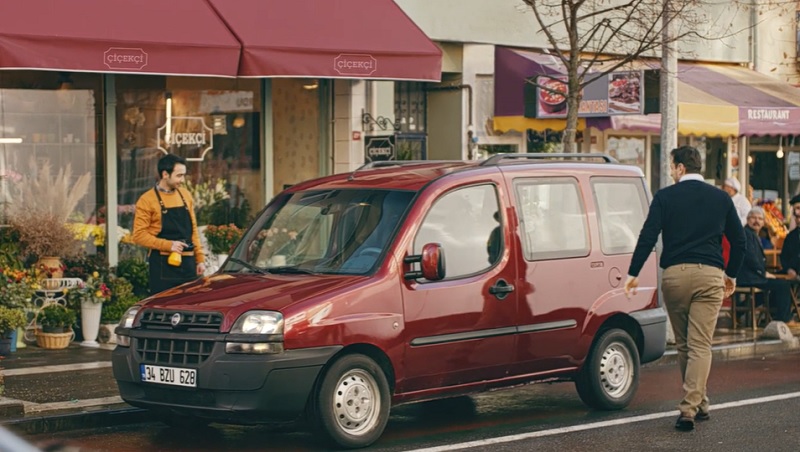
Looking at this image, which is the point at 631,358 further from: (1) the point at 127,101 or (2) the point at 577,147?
(2) the point at 577,147

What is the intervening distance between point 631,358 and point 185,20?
244 inches

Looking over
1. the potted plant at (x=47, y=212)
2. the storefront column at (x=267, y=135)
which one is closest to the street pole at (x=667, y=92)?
the storefront column at (x=267, y=135)

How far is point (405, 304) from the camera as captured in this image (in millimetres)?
9375

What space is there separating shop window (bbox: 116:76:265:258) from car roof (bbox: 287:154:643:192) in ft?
17.6

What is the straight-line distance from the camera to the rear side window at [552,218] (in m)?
10.4

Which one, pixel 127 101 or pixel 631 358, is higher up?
pixel 127 101

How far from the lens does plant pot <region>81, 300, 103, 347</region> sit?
47.4 feet

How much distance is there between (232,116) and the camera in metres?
17.1

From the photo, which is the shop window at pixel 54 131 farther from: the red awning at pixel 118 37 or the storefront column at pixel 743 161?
the storefront column at pixel 743 161

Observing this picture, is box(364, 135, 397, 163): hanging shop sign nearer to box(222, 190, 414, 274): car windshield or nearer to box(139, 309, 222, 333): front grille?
box(222, 190, 414, 274): car windshield

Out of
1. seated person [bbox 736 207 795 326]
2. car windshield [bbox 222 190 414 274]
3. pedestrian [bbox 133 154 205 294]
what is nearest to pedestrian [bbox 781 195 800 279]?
seated person [bbox 736 207 795 326]

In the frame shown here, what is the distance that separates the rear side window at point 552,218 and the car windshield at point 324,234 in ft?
3.42

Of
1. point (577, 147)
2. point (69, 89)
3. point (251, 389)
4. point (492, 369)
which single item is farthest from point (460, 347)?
point (577, 147)

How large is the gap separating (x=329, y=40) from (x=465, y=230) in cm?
626
